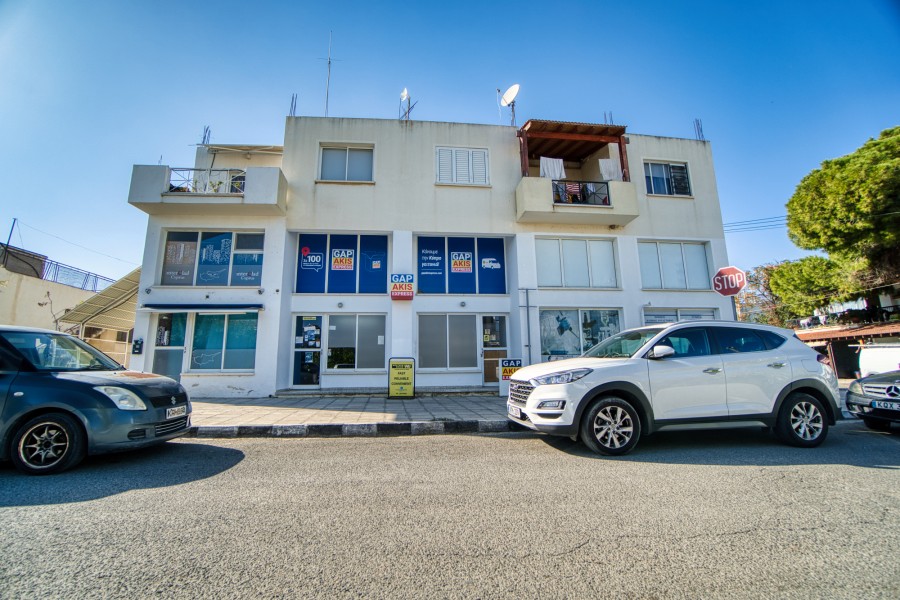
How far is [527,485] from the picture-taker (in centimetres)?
414

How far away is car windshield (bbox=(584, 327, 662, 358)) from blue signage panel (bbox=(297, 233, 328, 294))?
10011mm

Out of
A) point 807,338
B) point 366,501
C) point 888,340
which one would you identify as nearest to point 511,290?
point 366,501

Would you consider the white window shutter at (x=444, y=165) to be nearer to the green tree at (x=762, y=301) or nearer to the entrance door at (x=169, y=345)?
the entrance door at (x=169, y=345)

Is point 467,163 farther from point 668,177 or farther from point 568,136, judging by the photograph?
point 668,177

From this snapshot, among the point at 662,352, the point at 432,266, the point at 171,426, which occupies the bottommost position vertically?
the point at 171,426

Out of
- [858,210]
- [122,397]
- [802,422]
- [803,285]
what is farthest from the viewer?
[803,285]

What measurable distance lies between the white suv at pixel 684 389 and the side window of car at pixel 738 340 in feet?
0.05

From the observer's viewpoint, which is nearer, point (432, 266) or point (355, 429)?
point (355, 429)

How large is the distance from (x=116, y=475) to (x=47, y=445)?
98 cm

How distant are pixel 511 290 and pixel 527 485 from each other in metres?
10.3

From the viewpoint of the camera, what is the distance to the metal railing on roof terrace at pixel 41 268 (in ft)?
65.3

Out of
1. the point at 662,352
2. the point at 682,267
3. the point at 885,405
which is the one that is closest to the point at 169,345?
the point at 662,352

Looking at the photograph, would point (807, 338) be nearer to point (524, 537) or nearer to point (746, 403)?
point (746, 403)

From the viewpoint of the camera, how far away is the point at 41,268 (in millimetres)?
21344
